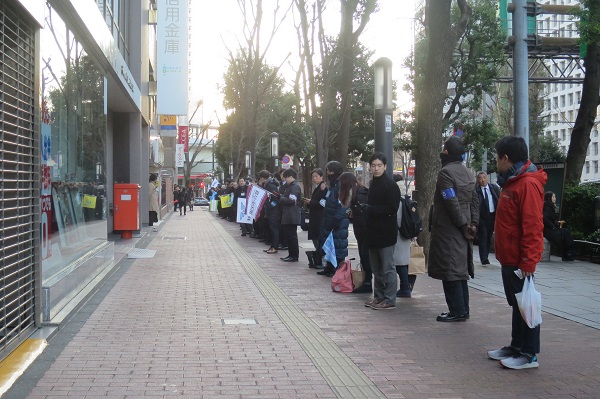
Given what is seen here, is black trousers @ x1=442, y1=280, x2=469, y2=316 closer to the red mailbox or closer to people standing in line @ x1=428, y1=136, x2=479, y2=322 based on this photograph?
people standing in line @ x1=428, y1=136, x2=479, y2=322

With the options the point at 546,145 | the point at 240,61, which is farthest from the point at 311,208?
the point at 546,145

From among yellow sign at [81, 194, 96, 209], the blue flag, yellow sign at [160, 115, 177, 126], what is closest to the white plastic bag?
the blue flag

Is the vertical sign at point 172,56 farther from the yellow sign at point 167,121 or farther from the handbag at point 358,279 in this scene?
the handbag at point 358,279

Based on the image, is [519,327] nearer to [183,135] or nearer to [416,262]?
[416,262]

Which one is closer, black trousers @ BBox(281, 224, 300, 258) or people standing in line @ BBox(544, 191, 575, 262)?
people standing in line @ BBox(544, 191, 575, 262)

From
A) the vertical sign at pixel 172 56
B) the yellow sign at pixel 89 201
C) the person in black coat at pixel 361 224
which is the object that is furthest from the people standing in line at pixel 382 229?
the vertical sign at pixel 172 56

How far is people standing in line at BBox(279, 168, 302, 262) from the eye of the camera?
48.3ft

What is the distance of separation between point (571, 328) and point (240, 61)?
25923 millimetres

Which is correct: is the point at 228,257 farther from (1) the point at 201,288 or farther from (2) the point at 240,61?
(2) the point at 240,61

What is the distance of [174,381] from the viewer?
560 centimetres

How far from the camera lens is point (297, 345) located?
22.9 feet

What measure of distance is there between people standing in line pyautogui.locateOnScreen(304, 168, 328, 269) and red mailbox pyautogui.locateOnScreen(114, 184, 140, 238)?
6.98 m

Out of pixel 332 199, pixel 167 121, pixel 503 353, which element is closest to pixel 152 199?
pixel 167 121

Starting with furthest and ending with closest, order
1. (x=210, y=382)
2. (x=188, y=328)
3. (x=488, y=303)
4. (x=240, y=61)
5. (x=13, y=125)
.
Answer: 1. (x=240, y=61)
2. (x=488, y=303)
3. (x=188, y=328)
4. (x=13, y=125)
5. (x=210, y=382)
